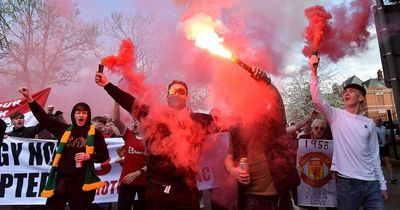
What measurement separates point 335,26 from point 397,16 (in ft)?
2.13

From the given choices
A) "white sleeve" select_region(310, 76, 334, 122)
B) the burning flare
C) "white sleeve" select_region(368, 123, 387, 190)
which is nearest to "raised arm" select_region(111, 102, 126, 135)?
the burning flare

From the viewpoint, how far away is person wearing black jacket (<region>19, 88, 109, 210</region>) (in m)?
4.32

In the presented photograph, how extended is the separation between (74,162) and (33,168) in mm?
2465

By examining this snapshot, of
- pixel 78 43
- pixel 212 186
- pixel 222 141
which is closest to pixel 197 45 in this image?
pixel 222 141

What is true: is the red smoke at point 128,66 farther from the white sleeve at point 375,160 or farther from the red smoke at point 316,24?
the white sleeve at point 375,160

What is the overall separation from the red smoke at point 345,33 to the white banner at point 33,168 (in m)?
2.17

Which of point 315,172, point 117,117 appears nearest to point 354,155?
point 315,172

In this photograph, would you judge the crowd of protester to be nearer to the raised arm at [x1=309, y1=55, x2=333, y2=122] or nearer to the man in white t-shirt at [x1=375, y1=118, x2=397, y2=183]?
the raised arm at [x1=309, y1=55, x2=333, y2=122]

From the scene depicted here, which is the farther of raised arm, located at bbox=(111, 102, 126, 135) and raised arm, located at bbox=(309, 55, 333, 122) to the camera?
raised arm, located at bbox=(111, 102, 126, 135)

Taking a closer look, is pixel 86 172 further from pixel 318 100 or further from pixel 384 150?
pixel 384 150

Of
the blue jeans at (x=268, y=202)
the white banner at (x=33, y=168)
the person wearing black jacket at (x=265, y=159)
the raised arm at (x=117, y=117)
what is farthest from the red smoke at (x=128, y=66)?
the white banner at (x=33, y=168)

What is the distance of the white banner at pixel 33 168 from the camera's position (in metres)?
6.33

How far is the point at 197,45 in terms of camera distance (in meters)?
4.37

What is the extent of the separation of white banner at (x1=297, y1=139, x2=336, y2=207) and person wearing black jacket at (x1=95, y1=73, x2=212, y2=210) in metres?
3.00
